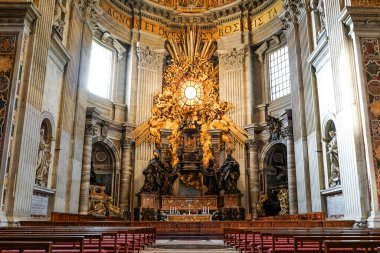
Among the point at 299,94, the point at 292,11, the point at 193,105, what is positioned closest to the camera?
the point at 299,94

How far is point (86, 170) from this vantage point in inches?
488

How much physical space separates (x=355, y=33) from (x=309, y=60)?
327 centimetres

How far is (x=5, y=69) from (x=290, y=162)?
28.7 feet

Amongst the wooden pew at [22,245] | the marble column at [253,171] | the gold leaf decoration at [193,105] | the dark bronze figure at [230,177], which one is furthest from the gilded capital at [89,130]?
the wooden pew at [22,245]

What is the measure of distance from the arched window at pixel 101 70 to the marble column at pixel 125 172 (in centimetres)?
205

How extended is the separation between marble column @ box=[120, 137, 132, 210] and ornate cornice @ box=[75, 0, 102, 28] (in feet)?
14.7

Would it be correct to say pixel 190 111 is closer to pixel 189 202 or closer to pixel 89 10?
pixel 189 202

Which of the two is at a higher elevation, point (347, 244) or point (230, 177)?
point (230, 177)

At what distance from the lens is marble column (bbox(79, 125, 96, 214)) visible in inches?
469

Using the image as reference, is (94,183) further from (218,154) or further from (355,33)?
(355,33)

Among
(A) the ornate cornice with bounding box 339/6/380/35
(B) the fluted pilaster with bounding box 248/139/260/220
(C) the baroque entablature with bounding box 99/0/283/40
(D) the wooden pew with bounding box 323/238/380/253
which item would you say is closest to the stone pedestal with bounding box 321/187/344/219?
(A) the ornate cornice with bounding box 339/6/380/35

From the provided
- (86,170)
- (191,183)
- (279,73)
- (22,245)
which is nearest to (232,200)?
(191,183)

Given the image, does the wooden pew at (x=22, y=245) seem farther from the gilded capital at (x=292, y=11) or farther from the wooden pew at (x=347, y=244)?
the gilded capital at (x=292, y=11)

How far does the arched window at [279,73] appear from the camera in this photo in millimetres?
14570
